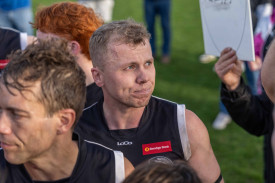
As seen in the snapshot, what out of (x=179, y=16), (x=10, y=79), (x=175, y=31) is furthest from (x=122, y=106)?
(x=179, y=16)

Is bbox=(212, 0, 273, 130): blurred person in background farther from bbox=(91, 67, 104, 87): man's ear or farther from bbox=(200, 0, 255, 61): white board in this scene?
bbox=(91, 67, 104, 87): man's ear

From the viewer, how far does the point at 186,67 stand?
9039 mm

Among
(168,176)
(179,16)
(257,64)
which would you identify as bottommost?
(179,16)

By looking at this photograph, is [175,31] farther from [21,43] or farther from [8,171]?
[8,171]

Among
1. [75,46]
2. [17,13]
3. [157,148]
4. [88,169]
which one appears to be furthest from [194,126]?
[17,13]

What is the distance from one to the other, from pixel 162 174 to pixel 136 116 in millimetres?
1161

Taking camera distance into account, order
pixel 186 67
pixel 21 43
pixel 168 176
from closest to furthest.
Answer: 1. pixel 168 176
2. pixel 21 43
3. pixel 186 67

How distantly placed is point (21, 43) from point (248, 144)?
3.18m

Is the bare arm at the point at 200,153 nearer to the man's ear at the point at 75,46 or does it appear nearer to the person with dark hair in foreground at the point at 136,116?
the person with dark hair in foreground at the point at 136,116

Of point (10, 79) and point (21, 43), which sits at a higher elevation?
point (10, 79)

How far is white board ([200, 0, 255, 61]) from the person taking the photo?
9.38 feet

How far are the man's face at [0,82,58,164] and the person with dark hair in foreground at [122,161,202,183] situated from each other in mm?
566

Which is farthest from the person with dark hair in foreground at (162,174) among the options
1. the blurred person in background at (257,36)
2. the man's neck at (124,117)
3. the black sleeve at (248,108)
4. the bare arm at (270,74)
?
the blurred person in background at (257,36)

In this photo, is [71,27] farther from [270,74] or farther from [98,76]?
[270,74]
